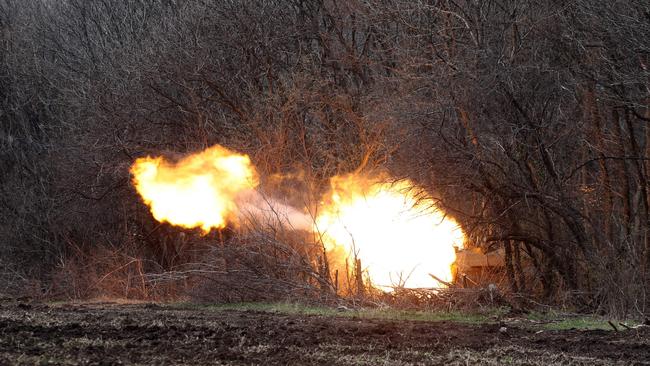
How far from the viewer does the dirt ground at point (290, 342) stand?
31.6 ft

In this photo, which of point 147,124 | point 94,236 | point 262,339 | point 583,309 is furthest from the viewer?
point 94,236

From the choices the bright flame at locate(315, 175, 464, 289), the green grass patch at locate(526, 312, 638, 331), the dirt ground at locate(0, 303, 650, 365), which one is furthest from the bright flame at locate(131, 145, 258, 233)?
the green grass patch at locate(526, 312, 638, 331)

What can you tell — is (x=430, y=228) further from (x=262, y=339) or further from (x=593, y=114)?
(x=262, y=339)

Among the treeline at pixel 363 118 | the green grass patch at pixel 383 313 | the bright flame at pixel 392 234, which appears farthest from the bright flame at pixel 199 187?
the green grass patch at pixel 383 313

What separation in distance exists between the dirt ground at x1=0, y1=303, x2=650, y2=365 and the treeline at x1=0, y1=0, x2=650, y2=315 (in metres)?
4.44

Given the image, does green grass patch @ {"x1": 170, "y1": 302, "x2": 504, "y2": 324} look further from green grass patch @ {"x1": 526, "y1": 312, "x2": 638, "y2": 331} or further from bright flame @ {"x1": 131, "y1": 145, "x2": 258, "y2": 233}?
bright flame @ {"x1": 131, "y1": 145, "x2": 258, "y2": 233}

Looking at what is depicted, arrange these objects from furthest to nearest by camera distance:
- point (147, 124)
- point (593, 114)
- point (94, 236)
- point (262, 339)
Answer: point (94, 236) → point (147, 124) → point (593, 114) → point (262, 339)

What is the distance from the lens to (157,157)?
2361cm

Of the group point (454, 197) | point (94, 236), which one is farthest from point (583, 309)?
point (94, 236)

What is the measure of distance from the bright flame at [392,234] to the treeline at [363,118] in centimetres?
46

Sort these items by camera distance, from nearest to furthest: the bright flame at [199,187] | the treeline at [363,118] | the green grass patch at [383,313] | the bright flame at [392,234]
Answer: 1. the green grass patch at [383,313]
2. the treeline at [363,118]
3. the bright flame at [392,234]
4. the bright flame at [199,187]

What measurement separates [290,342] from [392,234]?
8.40 m

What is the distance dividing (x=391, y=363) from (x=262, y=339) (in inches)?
93.8

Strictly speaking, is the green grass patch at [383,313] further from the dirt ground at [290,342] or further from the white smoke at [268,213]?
the white smoke at [268,213]
